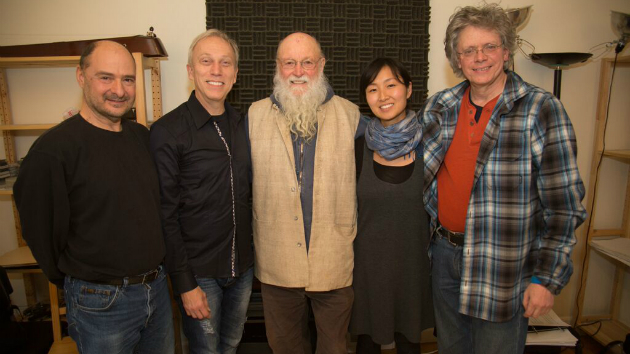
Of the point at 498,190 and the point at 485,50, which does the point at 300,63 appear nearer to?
the point at 485,50

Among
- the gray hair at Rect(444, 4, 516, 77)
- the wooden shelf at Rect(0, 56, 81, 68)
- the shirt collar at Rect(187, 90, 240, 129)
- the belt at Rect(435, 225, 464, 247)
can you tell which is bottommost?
the belt at Rect(435, 225, 464, 247)

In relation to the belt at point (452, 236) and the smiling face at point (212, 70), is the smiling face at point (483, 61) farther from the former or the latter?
the smiling face at point (212, 70)

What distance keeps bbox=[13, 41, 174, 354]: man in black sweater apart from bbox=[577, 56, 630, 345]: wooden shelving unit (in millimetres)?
3167

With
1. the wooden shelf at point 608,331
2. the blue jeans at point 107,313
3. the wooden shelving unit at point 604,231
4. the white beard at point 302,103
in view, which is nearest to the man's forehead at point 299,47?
the white beard at point 302,103

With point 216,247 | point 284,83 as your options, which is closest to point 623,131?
point 284,83

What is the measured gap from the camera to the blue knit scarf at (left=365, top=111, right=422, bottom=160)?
5.83 ft

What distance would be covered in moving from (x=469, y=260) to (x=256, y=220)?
102 cm

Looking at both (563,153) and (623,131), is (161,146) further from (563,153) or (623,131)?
(623,131)

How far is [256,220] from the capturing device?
6.38 ft

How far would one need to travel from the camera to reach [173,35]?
9.19 feet

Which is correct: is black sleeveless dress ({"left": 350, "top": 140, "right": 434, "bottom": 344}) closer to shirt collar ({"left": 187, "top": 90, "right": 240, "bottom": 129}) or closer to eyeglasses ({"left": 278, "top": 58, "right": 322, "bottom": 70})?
eyeglasses ({"left": 278, "top": 58, "right": 322, "bottom": 70})

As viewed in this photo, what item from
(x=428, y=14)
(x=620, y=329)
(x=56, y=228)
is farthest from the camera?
(x=620, y=329)

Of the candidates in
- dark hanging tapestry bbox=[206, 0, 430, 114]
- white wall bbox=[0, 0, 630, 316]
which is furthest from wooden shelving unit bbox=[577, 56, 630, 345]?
dark hanging tapestry bbox=[206, 0, 430, 114]

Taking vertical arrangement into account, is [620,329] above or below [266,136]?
below
